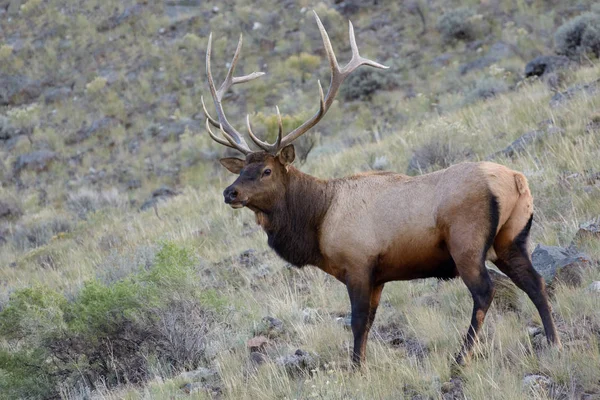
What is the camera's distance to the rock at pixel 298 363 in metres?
5.59

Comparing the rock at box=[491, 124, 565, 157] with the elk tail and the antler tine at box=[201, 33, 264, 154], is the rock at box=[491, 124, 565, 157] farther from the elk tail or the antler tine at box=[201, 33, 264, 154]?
the elk tail

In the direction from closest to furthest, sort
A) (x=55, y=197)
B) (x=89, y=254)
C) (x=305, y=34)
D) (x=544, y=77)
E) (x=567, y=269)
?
(x=567, y=269) → (x=89, y=254) → (x=544, y=77) → (x=55, y=197) → (x=305, y=34)

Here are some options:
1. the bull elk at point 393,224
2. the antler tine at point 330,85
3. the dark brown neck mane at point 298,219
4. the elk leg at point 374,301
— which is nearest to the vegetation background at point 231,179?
the elk leg at point 374,301

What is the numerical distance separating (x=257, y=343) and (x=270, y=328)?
579mm

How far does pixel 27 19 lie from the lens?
103 feet

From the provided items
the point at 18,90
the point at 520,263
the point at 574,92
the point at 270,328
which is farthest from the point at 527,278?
the point at 18,90

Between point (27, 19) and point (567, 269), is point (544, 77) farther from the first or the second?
point (27, 19)

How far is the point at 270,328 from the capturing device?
6914 mm

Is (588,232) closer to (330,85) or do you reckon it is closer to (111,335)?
(330,85)

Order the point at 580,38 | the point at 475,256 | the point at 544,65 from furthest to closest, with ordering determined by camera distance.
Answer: the point at 580,38
the point at 544,65
the point at 475,256

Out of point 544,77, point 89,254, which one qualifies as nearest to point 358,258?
point 89,254

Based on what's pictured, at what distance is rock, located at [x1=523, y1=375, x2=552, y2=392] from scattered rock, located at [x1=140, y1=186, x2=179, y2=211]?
39.8ft

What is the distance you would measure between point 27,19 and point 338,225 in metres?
29.6

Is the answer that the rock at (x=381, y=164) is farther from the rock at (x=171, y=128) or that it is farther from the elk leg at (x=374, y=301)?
→ the rock at (x=171, y=128)
